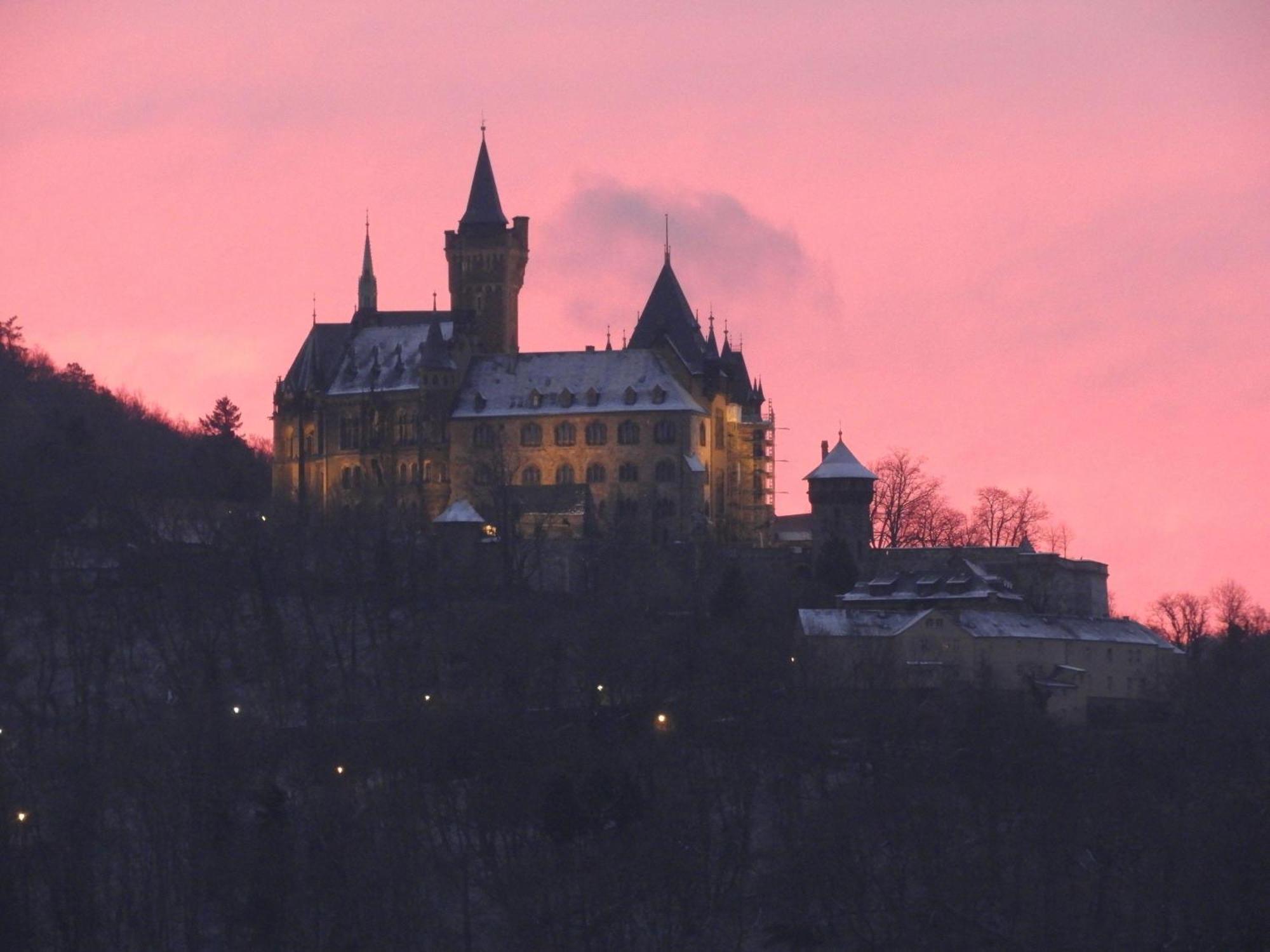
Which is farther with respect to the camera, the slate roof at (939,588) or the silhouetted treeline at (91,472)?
the silhouetted treeline at (91,472)

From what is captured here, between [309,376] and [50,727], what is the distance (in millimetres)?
32581

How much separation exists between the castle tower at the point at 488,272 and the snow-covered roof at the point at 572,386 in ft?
9.49

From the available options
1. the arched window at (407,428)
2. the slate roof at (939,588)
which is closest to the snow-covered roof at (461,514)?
the arched window at (407,428)

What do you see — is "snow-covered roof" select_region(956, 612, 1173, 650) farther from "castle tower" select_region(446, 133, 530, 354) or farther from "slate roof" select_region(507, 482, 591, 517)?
"castle tower" select_region(446, 133, 530, 354)

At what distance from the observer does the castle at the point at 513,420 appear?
129000mm

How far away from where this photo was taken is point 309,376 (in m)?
136

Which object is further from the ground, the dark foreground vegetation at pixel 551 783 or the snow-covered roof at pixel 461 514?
the snow-covered roof at pixel 461 514

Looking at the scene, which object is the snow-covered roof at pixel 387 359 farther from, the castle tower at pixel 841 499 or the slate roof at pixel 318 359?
the castle tower at pixel 841 499

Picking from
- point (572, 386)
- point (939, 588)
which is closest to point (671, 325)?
point (572, 386)

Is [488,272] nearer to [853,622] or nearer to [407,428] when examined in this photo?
[407,428]

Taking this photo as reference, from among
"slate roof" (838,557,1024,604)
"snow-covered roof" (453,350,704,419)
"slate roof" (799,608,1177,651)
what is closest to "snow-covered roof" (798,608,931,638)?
"slate roof" (799,608,1177,651)

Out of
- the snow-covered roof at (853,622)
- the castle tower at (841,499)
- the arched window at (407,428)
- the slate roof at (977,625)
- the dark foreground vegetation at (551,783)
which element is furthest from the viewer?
the arched window at (407,428)

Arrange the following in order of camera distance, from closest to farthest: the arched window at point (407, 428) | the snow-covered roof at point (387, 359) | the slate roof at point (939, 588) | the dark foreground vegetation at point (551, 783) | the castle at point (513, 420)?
the dark foreground vegetation at point (551, 783)
the slate roof at point (939, 588)
the castle at point (513, 420)
the arched window at point (407, 428)
the snow-covered roof at point (387, 359)

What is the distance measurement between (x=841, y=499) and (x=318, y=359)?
2620 cm
